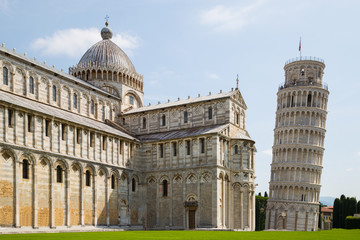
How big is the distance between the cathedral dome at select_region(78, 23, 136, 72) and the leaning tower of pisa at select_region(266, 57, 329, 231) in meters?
36.7

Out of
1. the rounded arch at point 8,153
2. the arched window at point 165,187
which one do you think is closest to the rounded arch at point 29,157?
the rounded arch at point 8,153

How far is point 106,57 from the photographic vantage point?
214 feet

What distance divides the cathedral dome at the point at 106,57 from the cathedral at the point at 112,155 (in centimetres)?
81

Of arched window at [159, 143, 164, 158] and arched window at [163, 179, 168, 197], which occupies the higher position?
arched window at [159, 143, 164, 158]

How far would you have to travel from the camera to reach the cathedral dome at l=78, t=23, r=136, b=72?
211 ft

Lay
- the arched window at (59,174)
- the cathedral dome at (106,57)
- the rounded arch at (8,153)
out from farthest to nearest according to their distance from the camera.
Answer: the cathedral dome at (106,57)
the arched window at (59,174)
the rounded arch at (8,153)

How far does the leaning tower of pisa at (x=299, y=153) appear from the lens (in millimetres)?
85188

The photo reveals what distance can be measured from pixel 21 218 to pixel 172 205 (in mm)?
19379

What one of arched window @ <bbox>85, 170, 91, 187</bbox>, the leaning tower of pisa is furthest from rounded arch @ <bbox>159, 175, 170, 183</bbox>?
the leaning tower of pisa

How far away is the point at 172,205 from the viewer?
171 ft

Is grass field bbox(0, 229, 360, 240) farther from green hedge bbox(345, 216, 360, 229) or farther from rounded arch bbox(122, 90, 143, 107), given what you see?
green hedge bbox(345, 216, 360, 229)

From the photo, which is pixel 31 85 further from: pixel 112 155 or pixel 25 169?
pixel 25 169

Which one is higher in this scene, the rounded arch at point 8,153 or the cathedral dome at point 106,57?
the cathedral dome at point 106,57

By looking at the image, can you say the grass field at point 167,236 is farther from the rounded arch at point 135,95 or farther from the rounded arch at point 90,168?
the rounded arch at point 135,95
